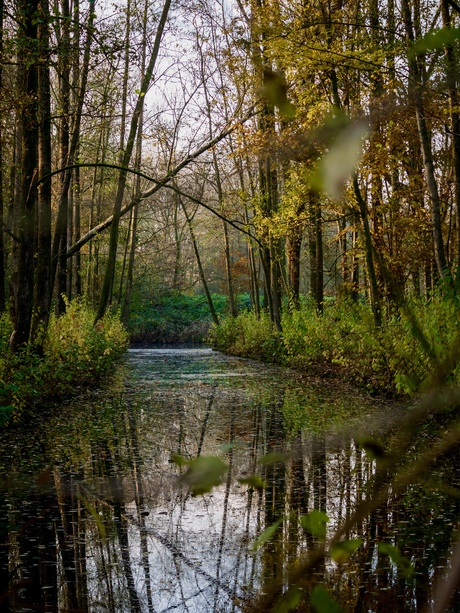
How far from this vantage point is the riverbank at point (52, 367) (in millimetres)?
7883

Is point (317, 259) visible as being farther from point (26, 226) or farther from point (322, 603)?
point (322, 603)

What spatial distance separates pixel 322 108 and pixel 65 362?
21.0ft

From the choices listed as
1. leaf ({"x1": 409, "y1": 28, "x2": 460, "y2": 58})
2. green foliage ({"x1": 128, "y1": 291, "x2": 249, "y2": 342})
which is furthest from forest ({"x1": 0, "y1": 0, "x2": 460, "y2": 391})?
green foliage ({"x1": 128, "y1": 291, "x2": 249, "y2": 342})

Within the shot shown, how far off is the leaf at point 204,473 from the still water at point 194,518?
0.04 ft

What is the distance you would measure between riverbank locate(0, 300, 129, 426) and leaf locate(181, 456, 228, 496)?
5.56 m

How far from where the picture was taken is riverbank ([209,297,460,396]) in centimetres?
741

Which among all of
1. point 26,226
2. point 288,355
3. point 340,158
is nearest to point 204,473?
point 340,158

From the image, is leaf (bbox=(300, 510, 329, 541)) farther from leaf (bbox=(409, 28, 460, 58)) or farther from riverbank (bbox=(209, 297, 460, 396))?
leaf (bbox=(409, 28, 460, 58))

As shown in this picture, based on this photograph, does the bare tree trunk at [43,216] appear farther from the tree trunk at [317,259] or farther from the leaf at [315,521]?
the leaf at [315,521]

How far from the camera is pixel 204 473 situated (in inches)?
24.0

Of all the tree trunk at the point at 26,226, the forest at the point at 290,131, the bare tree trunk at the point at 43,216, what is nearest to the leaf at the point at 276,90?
the forest at the point at 290,131

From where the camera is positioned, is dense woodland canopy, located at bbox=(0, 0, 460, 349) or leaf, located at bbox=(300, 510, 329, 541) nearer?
leaf, located at bbox=(300, 510, 329, 541)

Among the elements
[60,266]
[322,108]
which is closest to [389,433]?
[322,108]

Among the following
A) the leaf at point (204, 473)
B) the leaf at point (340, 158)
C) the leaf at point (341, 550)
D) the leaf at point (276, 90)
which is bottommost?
the leaf at point (341, 550)
